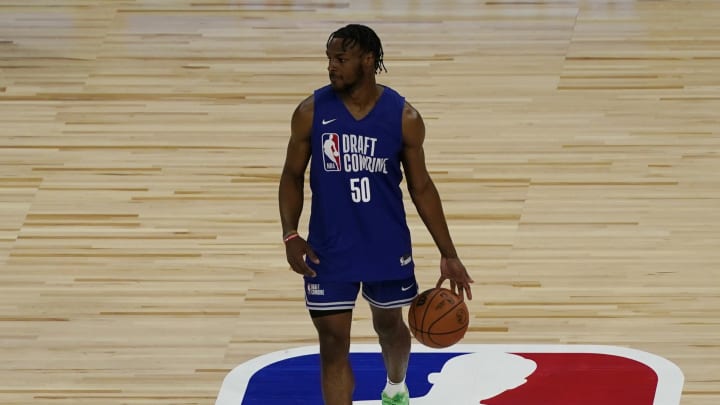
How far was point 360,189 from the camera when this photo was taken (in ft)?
20.9

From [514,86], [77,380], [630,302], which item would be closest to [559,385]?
[630,302]

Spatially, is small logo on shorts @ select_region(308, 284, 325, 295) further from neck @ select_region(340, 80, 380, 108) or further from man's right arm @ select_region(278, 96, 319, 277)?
neck @ select_region(340, 80, 380, 108)

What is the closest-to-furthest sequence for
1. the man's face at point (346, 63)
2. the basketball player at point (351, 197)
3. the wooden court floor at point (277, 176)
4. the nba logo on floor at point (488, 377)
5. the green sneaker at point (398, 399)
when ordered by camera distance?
the man's face at point (346, 63) → the basketball player at point (351, 197) → the green sneaker at point (398, 399) → the nba logo on floor at point (488, 377) → the wooden court floor at point (277, 176)

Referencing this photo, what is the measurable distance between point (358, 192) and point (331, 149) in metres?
0.21

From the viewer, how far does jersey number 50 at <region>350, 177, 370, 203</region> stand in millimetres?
6363

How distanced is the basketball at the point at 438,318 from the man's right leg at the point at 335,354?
28cm

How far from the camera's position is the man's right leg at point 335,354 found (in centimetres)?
648

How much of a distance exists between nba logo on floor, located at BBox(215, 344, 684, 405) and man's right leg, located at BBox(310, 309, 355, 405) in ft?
1.98

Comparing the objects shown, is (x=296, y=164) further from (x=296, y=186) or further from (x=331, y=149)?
(x=331, y=149)

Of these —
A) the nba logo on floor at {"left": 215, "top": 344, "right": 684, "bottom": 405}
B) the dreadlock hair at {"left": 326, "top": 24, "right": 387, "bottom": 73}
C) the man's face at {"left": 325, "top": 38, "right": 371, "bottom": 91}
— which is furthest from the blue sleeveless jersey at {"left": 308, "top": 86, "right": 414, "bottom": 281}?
the nba logo on floor at {"left": 215, "top": 344, "right": 684, "bottom": 405}

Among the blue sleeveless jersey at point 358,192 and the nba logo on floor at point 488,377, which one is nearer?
the blue sleeveless jersey at point 358,192

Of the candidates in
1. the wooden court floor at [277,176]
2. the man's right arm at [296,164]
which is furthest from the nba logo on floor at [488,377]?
the man's right arm at [296,164]

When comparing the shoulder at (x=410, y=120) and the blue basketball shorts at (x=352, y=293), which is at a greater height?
the shoulder at (x=410, y=120)

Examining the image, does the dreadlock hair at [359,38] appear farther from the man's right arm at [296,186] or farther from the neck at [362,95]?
the man's right arm at [296,186]
